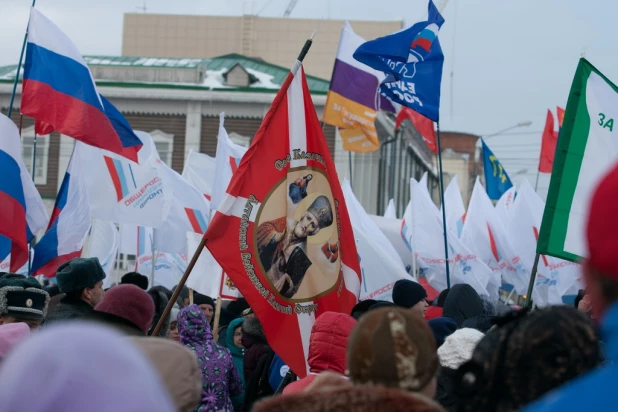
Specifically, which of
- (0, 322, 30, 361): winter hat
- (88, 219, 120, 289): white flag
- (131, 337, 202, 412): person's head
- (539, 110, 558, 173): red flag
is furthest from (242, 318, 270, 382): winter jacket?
(539, 110, 558, 173): red flag

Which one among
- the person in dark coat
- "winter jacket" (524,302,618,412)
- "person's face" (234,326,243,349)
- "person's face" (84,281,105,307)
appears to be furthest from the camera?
"person's face" (234,326,243,349)

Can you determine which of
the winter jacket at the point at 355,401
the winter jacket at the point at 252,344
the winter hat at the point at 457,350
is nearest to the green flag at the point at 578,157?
the winter hat at the point at 457,350

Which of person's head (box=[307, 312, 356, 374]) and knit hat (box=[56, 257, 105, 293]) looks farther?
knit hat (box=[56, 257, 105, 293])

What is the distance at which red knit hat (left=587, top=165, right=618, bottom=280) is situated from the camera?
184 centimetres

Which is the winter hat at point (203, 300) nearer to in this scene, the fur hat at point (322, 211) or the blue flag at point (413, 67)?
the blue flag at point (413, 67)

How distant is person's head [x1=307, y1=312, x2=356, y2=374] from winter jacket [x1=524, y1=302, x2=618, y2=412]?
2747 mm

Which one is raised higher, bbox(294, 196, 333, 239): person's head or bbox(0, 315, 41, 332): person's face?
bbox(294, 196, 333, 239): person's head

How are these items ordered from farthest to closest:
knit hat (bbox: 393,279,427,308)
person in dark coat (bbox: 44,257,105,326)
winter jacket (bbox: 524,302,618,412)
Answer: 1. knit hat (bbox: 393,279,427,308)
2. person in dark coat (bbox: 44,257,105,326)
3. winter jacket (bbox: 524,302,618,412)

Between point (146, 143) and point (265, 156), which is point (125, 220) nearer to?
point (146, 143)

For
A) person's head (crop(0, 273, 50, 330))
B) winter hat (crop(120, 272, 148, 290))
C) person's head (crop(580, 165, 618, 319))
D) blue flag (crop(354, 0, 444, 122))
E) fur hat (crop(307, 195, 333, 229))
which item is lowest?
winter hat (crop(120, 272, 148, 290))

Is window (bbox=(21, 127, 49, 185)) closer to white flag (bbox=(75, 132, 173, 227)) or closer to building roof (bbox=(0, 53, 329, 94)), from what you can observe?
building roof (bbox=(0, 53, 329, 94))

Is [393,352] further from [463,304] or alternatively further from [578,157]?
[463,304]

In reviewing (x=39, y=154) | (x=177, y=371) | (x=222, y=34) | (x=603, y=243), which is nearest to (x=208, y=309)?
(x=177, y=371)

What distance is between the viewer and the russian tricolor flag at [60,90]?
932cm
